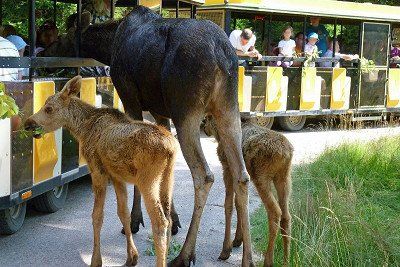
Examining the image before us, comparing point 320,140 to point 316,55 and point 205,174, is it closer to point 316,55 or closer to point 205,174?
point 316,55

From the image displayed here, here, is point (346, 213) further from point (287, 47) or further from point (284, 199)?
point (287, 47)


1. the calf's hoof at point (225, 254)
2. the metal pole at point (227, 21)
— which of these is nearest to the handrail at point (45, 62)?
the calf's hoof at point (225, 254)

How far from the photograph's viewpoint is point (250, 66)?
14.4 metres

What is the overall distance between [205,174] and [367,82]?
12.6 meters

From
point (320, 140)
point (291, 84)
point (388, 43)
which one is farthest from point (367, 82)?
point (320, 140)

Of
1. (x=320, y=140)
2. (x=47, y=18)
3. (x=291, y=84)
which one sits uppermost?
(x=47, y=18)

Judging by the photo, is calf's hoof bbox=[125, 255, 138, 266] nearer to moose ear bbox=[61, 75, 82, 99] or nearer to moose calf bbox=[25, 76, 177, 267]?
moose calf bbox=[25, 76, 177, 267]

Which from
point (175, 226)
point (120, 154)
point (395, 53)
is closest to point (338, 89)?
point (395, 53)

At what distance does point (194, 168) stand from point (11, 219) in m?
2.01

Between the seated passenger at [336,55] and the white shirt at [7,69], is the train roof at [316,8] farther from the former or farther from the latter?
the white shirt at [7,69]

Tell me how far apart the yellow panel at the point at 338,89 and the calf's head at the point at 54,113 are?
37.9 feet

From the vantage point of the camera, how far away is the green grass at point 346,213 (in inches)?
203

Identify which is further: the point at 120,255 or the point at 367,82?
the point at 367,82

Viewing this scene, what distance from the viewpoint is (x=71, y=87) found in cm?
573
